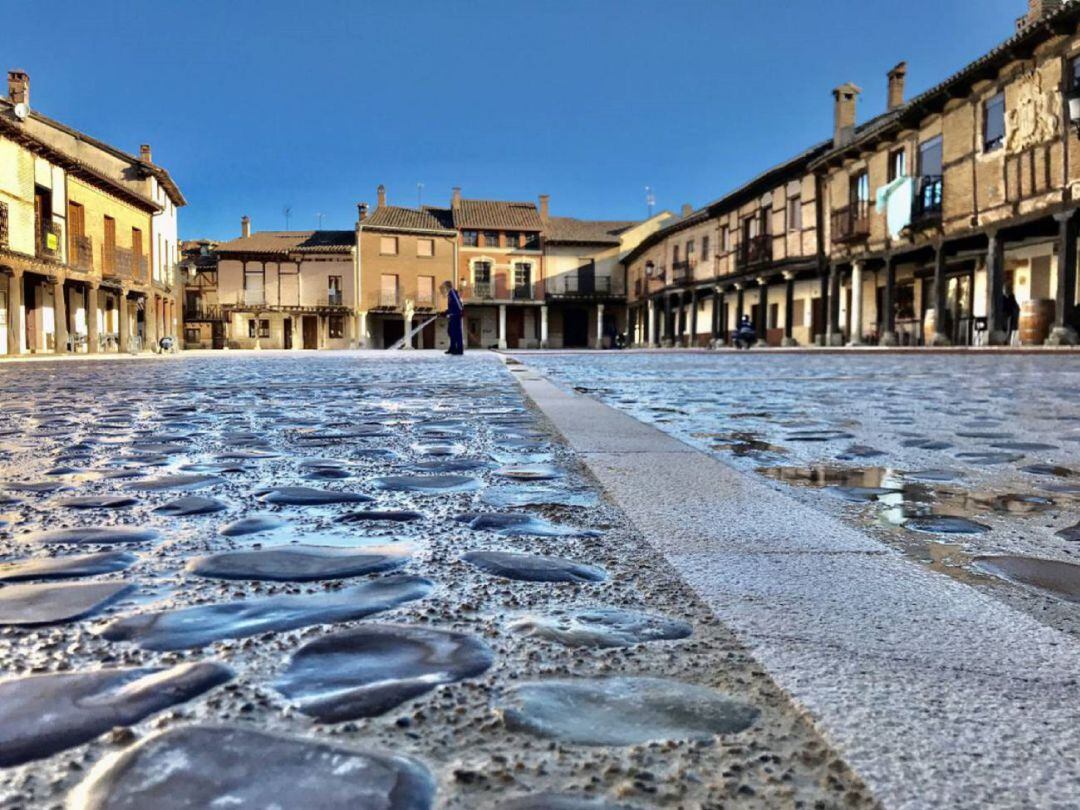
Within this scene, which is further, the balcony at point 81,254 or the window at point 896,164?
the balcony at point 81,254

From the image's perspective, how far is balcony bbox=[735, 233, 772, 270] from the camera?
2733cm

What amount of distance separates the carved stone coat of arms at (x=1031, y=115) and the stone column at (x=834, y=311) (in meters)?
7.31

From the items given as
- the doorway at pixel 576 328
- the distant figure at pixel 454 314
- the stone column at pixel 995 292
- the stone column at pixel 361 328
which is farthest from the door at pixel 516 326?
the stone column at pixel 995 292

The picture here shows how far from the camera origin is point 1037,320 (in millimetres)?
15797

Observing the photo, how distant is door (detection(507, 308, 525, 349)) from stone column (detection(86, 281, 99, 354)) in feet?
78.5

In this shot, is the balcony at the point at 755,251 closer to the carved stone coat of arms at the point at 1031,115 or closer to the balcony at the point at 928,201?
the balcony at the point at 928,201

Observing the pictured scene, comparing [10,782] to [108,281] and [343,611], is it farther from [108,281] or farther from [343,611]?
[108,281]

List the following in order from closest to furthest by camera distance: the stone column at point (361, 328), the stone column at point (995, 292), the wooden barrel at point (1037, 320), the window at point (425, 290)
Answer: the wooden barrel at point (1037, 320)
the stone column at point (995, 292)
the stone column at point (361, 328)
the window at point (425, 290)

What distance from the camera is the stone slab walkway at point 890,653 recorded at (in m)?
0.72

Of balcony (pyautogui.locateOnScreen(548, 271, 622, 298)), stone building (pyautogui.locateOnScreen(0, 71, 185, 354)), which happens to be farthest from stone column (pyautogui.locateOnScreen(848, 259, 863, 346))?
balcony (pyautogui.locateOnScreen(548, 271, 622, 298))

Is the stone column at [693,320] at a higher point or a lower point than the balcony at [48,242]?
lower

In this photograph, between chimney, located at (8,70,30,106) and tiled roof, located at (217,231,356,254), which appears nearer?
chimney, located at (8,70,30,106)

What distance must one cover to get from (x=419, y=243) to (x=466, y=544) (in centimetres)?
4605

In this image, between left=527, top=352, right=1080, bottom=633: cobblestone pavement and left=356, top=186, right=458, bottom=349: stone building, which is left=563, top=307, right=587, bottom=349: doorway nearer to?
left=356, top=186, right=458, bottom=349: stone building
